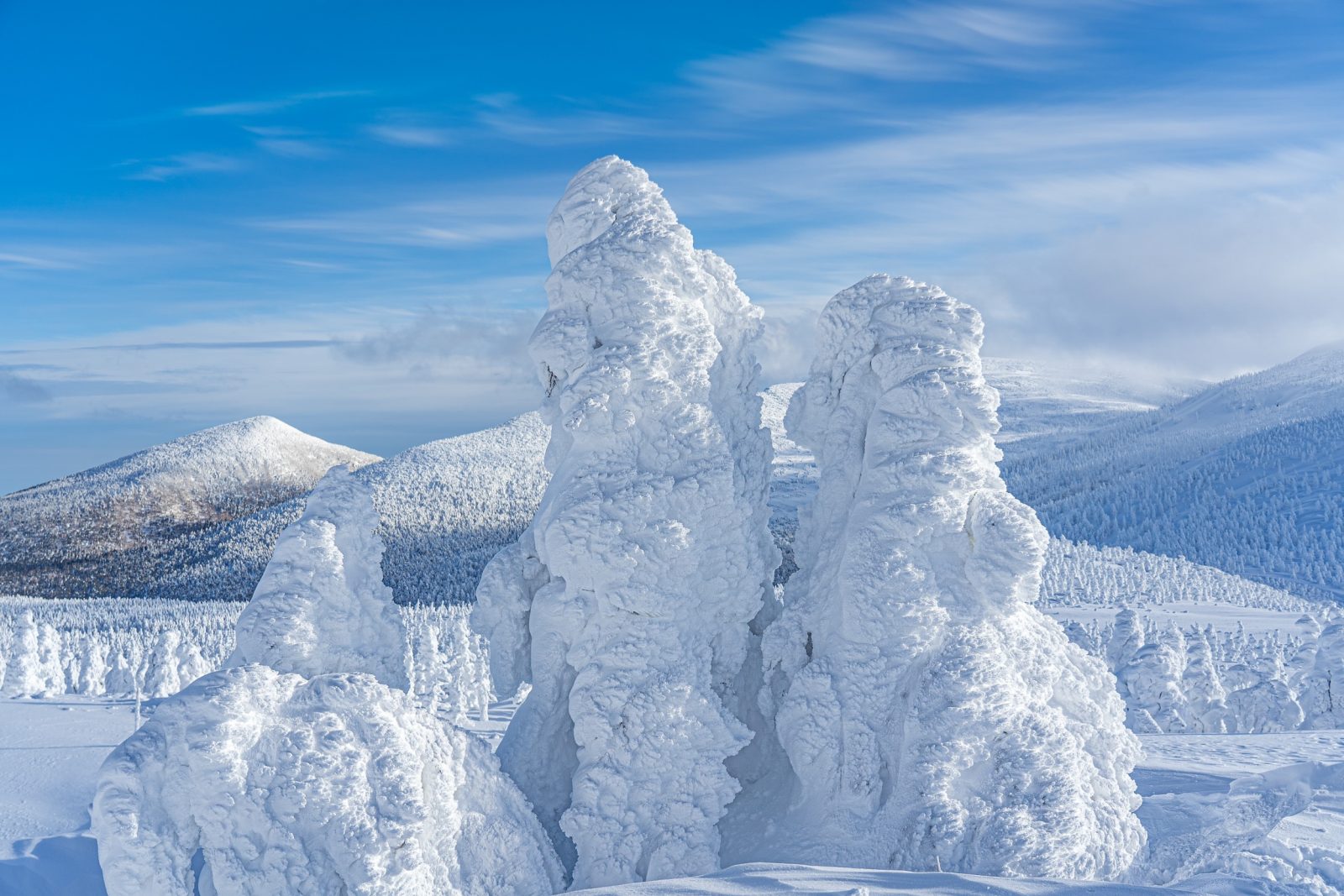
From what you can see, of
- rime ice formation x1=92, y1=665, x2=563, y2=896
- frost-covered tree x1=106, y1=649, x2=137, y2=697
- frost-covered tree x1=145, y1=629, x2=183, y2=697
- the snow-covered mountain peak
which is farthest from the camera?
frost-covered tree x1=106, y1=649, x2=137, y2=697

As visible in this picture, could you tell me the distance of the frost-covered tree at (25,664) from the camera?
5681cm

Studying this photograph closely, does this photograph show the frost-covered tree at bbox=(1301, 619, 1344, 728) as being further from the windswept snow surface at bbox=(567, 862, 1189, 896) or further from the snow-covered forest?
the windswept snow surface at bbox=(567, 862, 1189, 896)

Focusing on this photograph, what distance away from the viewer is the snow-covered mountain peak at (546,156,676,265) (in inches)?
834

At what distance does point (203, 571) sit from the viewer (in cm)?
19488

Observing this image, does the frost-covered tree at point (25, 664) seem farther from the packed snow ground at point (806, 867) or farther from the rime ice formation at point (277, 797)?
the rime ice formation at point (277, 797)

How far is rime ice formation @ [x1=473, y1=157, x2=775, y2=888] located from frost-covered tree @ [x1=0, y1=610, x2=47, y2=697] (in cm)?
4898

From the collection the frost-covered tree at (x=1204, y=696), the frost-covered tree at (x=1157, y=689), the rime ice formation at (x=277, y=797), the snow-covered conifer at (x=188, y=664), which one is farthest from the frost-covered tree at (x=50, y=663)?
the frost-covered tree at (x=1204, y=696)

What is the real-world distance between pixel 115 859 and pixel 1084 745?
633 inches

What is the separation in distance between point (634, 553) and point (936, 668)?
230 inches

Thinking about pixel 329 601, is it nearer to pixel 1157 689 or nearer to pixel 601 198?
pixel 601 198

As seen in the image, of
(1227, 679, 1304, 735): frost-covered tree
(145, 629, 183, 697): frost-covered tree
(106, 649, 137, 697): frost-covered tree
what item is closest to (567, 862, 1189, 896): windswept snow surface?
(1227, 679, 1304, 735): frost-covered tree

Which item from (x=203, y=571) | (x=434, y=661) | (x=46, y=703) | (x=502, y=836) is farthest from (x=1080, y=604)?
(x=203, y=571)

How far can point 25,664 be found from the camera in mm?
A: 57594

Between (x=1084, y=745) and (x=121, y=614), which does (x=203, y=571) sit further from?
(x=1084, y=745)
